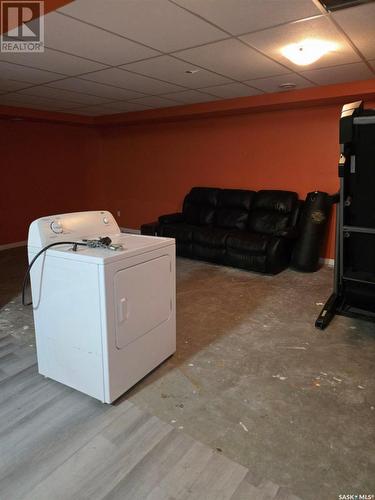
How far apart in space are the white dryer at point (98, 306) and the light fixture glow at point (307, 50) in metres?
1.80

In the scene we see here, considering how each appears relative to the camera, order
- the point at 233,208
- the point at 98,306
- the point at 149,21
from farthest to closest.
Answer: the point at 233,208 < the point at 149,21 < the point at 98,306

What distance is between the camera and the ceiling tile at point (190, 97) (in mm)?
4152

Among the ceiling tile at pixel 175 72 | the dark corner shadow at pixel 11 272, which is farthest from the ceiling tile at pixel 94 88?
the dark corner shadow at pixel 11 272

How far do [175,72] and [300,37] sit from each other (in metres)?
1.25

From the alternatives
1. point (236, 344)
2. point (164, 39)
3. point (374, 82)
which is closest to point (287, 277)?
point (236, 344)

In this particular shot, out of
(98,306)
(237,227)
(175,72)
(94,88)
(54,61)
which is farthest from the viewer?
(237,227)

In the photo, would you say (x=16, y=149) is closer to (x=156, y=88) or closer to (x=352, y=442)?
(x=156, y=88)

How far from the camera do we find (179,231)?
16.4 feet

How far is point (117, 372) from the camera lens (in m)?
1.91

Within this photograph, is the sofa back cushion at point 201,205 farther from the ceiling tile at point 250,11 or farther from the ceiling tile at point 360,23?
the ceiling tile at point 250,11

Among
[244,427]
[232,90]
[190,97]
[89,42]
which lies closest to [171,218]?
[190,97]

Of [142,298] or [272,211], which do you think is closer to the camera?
[142,298]

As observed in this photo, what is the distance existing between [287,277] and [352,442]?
265 cm

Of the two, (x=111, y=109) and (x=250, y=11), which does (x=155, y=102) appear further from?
(x=250, y=11)
